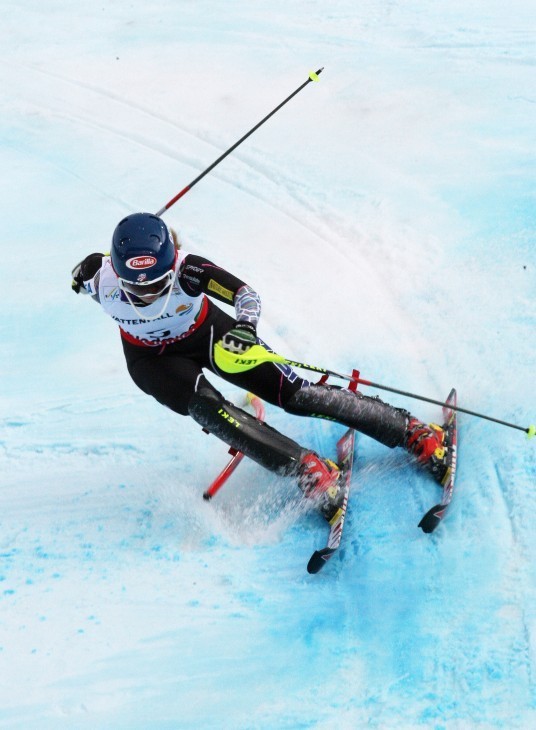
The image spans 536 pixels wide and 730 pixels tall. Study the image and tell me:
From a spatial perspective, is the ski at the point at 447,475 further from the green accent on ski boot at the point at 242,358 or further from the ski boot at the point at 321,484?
the green accent on ski boot at the point at 242,358

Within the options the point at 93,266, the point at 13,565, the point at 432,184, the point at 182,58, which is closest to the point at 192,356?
the point at 93,266

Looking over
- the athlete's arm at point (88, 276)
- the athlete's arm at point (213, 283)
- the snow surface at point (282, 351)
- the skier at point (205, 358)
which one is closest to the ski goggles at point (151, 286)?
the skier at point (205, 358)

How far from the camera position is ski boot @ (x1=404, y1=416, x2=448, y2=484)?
3.67 meters

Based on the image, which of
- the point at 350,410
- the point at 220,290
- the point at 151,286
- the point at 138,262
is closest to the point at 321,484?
the point at 350,410

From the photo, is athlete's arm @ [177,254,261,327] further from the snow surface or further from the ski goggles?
the snow surface

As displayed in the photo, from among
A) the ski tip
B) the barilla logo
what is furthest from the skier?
the ski tip

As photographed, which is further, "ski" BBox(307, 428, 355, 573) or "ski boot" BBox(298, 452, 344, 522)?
"ski boot" BBox(298, 452, 344, 522)

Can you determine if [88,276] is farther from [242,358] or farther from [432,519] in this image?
[432,519]

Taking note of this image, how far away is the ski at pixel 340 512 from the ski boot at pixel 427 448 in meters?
0.28

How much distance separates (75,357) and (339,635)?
239 centimetres

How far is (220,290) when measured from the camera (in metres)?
3.48

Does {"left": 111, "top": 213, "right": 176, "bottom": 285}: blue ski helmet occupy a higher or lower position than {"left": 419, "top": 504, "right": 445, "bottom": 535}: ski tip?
higher

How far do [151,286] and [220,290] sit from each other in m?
0.32

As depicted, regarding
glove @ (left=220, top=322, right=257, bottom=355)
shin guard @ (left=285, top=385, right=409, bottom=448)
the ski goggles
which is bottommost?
shin guard @ (left=285, top=385, right=409, bottom=448)
